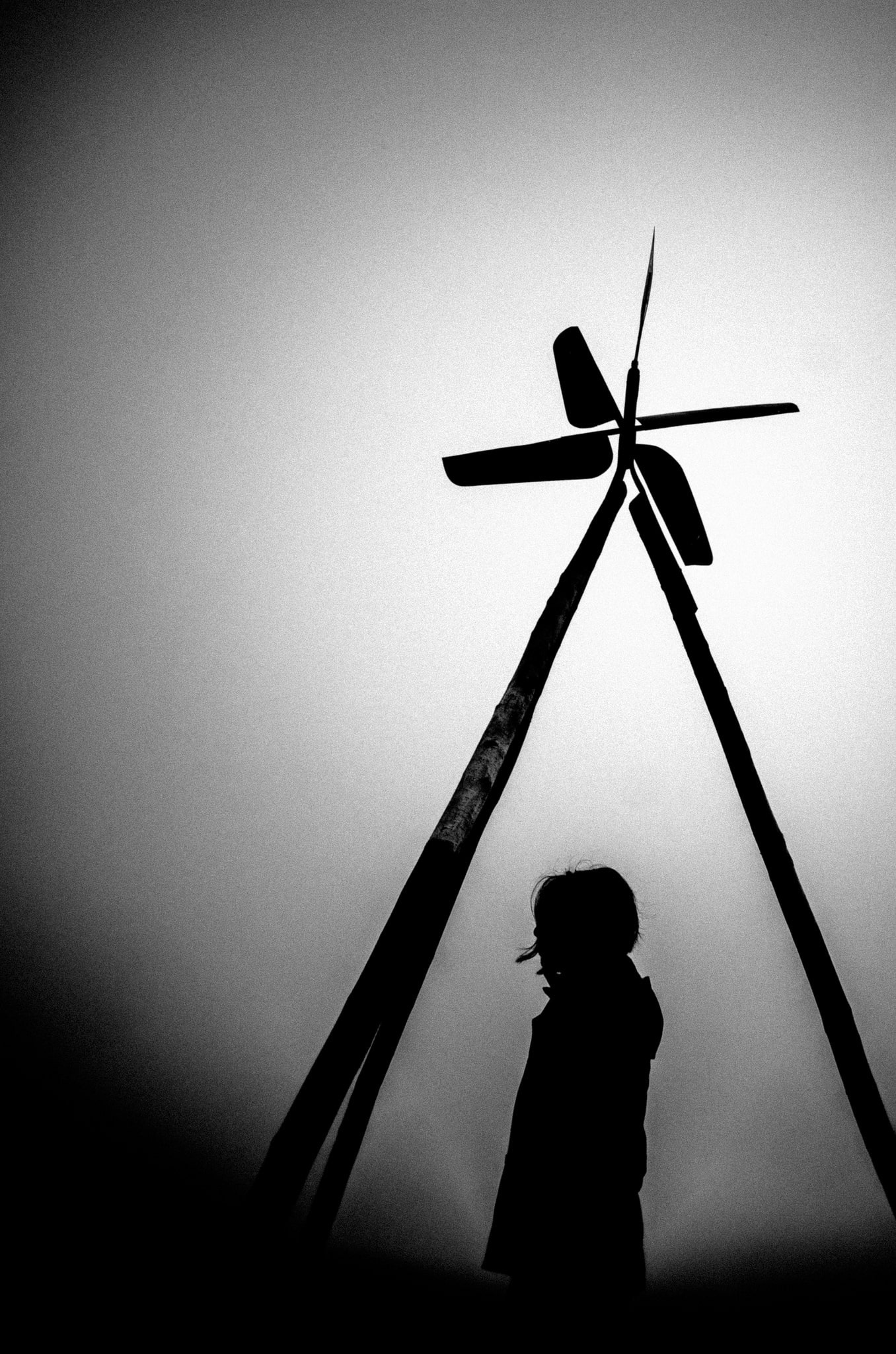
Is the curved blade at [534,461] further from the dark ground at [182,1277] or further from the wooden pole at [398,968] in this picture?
the dark ground at [182,1277]

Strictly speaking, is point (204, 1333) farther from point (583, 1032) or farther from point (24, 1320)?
point (24, 1320)

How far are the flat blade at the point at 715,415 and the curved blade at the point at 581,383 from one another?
331mm

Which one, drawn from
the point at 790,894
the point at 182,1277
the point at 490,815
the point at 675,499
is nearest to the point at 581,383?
the point at 675,499

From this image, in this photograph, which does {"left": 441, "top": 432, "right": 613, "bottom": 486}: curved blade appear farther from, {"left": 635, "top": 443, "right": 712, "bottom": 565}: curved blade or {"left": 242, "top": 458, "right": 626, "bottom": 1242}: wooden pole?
{"left": 242, "top": 458, "right": 626, "bottom": 1242}: wooden pole

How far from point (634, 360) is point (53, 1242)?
671 inches

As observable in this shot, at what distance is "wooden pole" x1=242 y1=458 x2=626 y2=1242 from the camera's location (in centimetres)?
192

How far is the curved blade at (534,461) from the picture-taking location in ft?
17.9

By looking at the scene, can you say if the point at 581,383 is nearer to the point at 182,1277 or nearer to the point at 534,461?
the point at 534,461

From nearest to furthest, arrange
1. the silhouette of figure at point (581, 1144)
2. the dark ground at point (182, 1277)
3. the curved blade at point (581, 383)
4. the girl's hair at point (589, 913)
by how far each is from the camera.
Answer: the silhouette of figure at point (581, 1144) < the girl's hair at point (589, 913) < the curved blade at point (581, 383) < the dark ground at point (182, 1277)

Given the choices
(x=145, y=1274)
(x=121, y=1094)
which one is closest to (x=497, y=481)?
(x=145, y=1274)

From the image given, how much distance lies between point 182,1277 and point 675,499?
14.8 metres

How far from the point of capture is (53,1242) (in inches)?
454

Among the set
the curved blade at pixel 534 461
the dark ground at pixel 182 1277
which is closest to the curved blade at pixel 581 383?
the curved blade at pixel 534 461

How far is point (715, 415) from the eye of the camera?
5.81 meters
